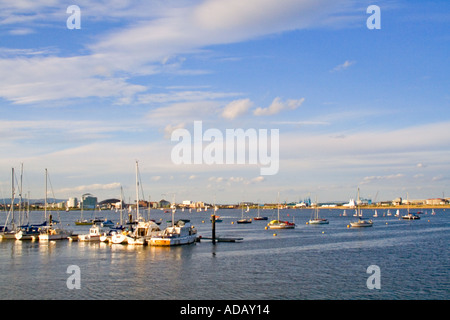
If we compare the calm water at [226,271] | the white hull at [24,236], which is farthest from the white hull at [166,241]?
the white hull at [24,236]

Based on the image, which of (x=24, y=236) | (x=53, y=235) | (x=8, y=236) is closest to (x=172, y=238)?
(x=53, y=235)

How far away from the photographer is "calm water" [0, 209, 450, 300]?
44206 millimetres

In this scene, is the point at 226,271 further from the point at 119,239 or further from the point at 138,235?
the point at 119,239

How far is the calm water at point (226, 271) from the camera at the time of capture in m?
44.2

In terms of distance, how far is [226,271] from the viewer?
56594 millimetres

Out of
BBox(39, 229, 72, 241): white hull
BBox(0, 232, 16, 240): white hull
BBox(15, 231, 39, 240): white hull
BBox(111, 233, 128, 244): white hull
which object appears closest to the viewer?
BBox(111, 233, 128, 244): white hull

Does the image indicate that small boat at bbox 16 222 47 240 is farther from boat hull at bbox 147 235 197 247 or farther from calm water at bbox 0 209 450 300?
boat hull at bbox 147 235 197 247

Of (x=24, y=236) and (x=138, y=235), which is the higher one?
(x=138, y=235)

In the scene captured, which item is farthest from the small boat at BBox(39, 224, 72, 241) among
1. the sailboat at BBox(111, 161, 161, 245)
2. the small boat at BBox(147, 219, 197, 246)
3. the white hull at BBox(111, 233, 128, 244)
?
the small boat at BBox(147, 219, 197, 246)

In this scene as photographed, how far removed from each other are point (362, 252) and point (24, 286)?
53.1 m

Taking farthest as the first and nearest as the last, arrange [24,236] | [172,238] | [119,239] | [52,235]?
1. [24,236]
2. [52,235]
3. [119,239]
4. [172,238]

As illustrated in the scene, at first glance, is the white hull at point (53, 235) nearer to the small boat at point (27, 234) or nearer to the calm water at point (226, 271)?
the small boat at point (27, 234)
